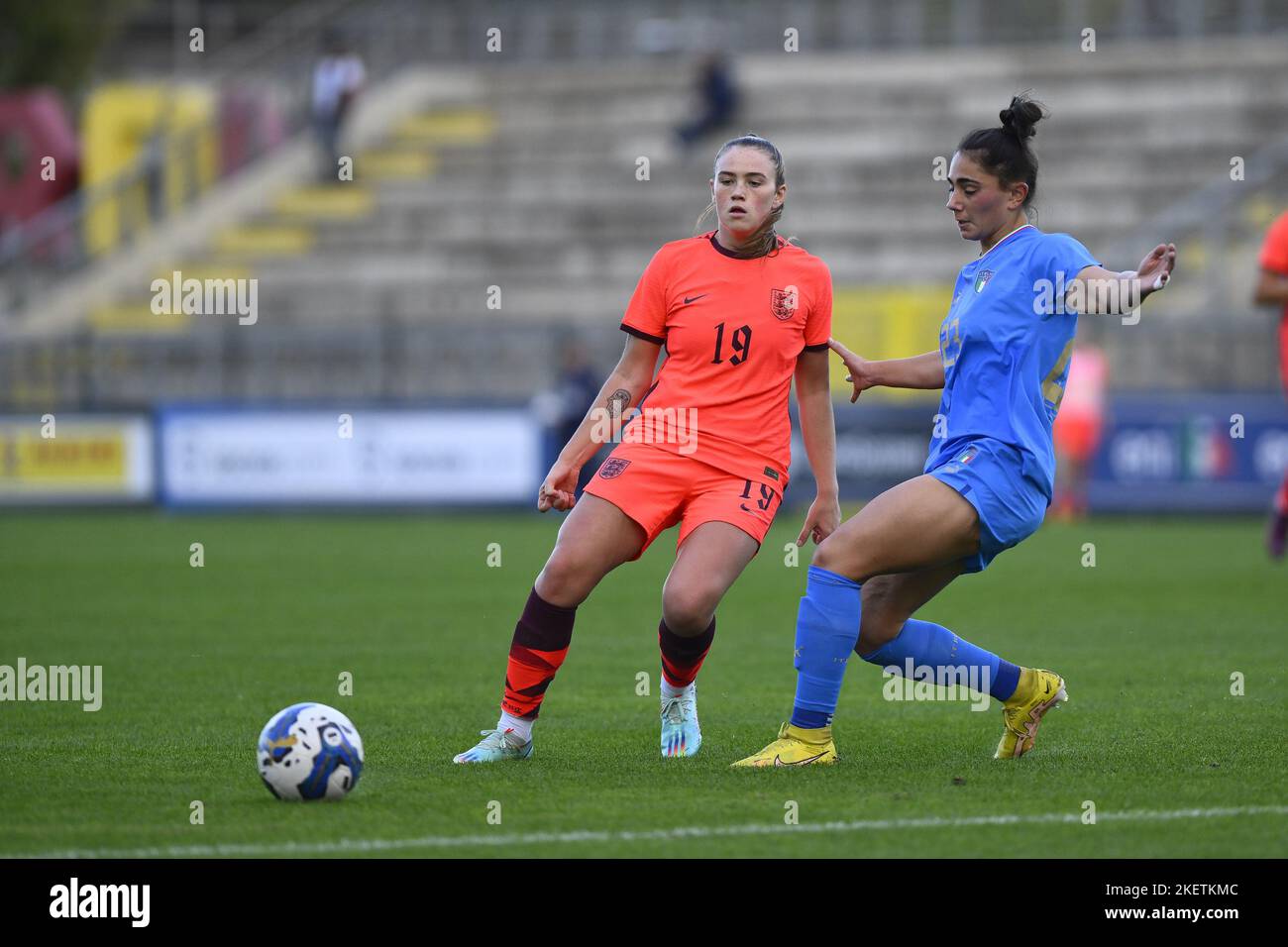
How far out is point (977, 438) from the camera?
672 centimetres

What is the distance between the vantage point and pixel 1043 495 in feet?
22.3

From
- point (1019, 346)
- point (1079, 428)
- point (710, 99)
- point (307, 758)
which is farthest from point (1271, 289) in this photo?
point (710, 99)

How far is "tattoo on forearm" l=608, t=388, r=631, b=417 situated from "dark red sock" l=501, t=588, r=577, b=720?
74 cm

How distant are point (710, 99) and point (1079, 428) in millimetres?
11065

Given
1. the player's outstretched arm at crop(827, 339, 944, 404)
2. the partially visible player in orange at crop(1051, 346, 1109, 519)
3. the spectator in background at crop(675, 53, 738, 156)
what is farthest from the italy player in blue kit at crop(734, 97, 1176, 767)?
the spectator in background at crop(675, 53, 738, 156)

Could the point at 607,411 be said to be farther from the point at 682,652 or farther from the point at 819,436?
the point at 682,652

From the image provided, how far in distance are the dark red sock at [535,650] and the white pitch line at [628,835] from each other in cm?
141

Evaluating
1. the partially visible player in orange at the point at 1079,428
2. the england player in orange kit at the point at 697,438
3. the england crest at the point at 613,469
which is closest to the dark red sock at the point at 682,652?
the england player in orange kit at the point at 697,438

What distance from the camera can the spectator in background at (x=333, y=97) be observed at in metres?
31.4

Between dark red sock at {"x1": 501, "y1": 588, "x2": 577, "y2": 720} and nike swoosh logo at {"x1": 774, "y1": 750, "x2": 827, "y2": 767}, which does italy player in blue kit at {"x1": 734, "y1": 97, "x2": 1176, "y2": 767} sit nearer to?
nike swoosh logo at {"x1": 774, "y1": 750, "x2": 827, "y2": 767}

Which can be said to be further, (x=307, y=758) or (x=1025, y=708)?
(x=1025, y=708)

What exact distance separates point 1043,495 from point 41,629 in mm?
7261

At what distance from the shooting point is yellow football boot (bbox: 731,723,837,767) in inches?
272
